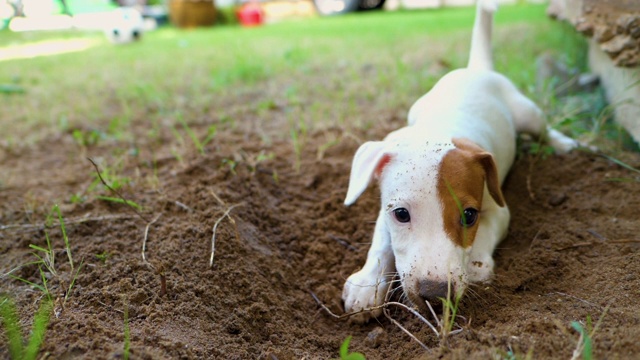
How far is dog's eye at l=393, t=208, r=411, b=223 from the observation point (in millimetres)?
2389

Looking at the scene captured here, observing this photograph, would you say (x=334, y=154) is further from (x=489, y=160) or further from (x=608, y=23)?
(x=608, y=23)

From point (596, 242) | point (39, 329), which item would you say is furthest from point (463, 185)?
point (39, 329)

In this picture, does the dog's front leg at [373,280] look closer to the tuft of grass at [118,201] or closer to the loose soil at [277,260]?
the loose soil at [277,260]

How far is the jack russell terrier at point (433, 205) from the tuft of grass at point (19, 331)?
A: 1199 millimetres

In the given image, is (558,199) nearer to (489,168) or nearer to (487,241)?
(487,241)

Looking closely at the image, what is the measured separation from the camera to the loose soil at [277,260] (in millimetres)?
2057

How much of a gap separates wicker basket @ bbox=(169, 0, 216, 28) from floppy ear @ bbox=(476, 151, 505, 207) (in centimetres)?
1224

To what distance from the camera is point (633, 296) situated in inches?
86.4

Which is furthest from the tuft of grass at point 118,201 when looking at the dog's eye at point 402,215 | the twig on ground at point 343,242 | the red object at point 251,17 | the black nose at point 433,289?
the red object at point 251,17

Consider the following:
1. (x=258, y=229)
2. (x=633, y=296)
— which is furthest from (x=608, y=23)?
(x=258, y=229)

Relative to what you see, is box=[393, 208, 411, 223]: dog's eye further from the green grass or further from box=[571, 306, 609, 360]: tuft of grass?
the green grass

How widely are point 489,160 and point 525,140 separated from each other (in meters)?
1.62

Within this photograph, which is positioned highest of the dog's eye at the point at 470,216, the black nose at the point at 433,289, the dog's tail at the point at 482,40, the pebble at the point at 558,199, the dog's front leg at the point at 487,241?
the dog's tail at the point at 482,40

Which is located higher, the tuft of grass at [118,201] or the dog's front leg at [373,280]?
the tuft of grass at [118,201]
